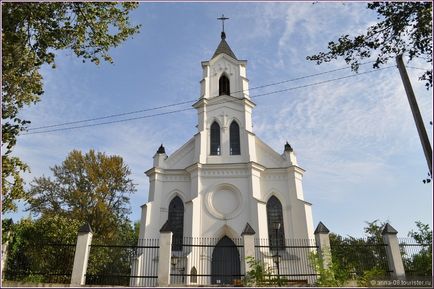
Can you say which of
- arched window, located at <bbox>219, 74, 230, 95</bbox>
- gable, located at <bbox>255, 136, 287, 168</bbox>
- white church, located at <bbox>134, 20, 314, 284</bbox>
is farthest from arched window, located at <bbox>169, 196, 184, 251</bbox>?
arched window, located at <bbox>219, 74, 230, 95</bbox>

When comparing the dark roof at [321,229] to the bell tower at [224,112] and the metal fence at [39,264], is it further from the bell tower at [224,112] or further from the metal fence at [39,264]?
the metal fence at [39,264]

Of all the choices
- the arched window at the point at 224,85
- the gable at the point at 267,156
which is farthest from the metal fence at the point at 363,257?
the arched window at the point at 224,85

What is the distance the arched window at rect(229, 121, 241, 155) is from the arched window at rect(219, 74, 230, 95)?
353 cm

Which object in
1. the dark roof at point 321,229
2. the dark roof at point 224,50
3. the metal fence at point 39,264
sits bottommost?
the metal fence at point 39,264

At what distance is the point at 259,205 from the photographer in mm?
20891

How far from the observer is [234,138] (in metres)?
24.8

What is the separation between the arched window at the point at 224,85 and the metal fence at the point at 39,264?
1663cm

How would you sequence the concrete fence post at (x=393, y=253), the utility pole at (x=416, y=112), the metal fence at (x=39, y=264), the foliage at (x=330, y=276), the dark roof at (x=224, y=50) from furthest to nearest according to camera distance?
→ the dark roof at (x=224, y=50) → the concrete fence post at (x=393, y=253) → the metal fence at (x=39, y=264) → the foliage at (x=330, y=276) → the utility pole at (x=416, y=112)

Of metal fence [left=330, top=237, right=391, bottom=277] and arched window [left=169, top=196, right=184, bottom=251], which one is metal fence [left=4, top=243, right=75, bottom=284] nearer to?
arched window [left=169, top=196, right=184, bottom=251]

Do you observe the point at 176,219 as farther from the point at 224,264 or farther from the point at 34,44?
the point at 34,44

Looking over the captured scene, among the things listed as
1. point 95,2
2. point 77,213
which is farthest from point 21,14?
point 77,213

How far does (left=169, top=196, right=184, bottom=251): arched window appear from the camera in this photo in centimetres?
2125

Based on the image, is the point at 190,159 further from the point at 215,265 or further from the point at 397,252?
the point at 397,252

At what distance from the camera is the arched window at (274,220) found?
68.8 ft
